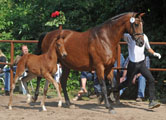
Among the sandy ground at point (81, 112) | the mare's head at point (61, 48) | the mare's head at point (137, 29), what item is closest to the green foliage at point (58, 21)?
the sandy ground at point (81, 112)

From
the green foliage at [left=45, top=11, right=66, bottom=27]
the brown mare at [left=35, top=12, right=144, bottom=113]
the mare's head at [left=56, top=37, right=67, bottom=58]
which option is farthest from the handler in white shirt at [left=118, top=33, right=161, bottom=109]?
the green foliage at [left=45, top=11, right=66, bottom=27]

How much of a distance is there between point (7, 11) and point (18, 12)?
0.65 meters

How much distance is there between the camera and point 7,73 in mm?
10773

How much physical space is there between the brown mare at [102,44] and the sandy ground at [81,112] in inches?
16.3

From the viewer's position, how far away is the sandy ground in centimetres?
698

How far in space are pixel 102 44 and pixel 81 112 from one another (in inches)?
56.9

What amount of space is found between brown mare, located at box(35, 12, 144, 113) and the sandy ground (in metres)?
0.41

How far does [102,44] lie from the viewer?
25.3 feet

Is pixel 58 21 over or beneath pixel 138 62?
over

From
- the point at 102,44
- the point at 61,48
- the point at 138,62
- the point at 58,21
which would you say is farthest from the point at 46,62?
the point at 58,21

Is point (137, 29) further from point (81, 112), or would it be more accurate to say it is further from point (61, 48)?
point (81, 112)

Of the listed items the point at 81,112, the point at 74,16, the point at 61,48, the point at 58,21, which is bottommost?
the point at 81,112

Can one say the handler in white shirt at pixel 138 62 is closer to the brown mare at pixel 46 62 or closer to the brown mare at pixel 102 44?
the brown mare at pixel 102 44

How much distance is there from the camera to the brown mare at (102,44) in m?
7.52
